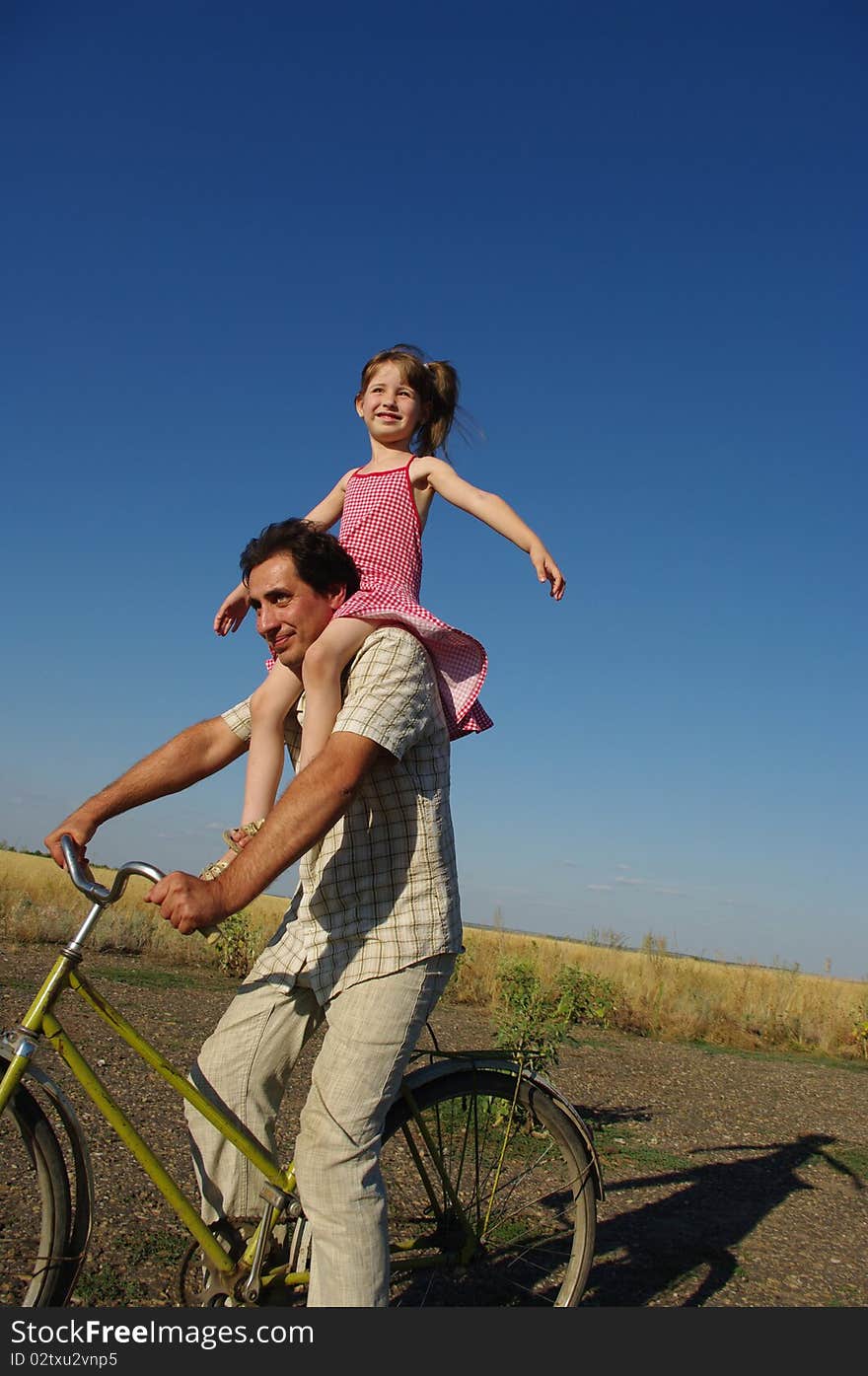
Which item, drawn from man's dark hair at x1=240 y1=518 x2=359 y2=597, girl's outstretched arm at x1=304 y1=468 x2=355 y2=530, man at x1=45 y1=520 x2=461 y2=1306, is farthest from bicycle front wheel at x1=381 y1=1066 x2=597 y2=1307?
girl's outstretched arm at x1=304 y1=468 x2=355 y2=530

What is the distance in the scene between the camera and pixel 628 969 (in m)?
17.8

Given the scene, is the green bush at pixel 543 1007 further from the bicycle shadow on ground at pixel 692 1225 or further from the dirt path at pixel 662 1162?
the bicycle shadow on ground at pixel 692 1225

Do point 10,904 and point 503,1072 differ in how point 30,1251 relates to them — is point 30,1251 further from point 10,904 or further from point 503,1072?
point 10,904

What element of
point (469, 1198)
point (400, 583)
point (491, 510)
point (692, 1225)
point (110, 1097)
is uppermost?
point (491, 510)

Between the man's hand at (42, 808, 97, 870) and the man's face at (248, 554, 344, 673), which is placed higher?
the man's face at (248, 554, 344, 673)

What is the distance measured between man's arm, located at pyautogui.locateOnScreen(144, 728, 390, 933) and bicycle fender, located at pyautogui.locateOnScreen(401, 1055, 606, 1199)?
97cm

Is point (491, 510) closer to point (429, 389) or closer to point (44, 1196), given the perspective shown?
point (429, 389)

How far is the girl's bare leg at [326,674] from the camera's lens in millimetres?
2885

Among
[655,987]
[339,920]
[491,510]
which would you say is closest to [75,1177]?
[339,920]

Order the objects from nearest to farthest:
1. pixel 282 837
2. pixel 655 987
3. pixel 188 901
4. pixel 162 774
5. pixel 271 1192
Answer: pixel 188 901 → pixel 282 837 → pixel 271 1192 → pixel 162 774 → pixel 655 987

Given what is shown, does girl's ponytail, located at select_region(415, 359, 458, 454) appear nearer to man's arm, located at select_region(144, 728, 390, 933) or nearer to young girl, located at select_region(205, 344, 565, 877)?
young girl, located at select_region(205, 344, 565, 877)

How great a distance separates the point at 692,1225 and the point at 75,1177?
3.51 m

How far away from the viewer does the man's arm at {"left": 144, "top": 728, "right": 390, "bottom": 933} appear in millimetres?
2291

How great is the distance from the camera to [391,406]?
4469mm
